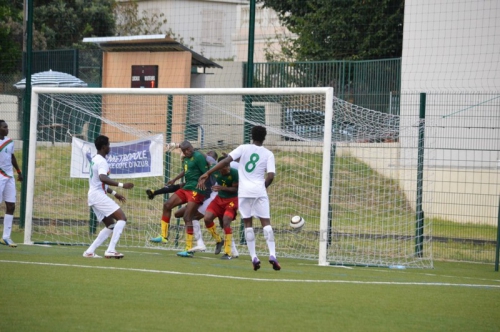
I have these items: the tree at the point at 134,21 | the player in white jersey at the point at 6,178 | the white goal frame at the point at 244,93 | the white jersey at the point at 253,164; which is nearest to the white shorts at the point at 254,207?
the white jersey at the point at 253,164

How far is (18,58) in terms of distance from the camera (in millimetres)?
31266

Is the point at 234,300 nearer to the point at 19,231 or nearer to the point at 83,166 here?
the point at 83,166

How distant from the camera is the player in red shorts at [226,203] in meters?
13.8

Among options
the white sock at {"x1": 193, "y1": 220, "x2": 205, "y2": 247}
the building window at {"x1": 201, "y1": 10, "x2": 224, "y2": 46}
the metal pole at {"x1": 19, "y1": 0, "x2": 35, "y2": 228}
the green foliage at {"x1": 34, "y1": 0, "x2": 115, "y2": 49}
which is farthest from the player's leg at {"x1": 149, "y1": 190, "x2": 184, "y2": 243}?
the building window at {"x1": 201, "y1": 10, "x2": 224, "y2": 46}

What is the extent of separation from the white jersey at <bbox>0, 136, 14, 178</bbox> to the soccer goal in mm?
548

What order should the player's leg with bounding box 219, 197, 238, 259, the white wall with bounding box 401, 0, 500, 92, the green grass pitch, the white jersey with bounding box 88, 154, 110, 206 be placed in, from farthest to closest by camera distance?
the white wall with bounding box 401, 0, 500, 92 < the player's leg with bounding box 219, 197, 238, 259 < the white jersey with bounding box 88, 154, 110, 206 < the green grass pitch

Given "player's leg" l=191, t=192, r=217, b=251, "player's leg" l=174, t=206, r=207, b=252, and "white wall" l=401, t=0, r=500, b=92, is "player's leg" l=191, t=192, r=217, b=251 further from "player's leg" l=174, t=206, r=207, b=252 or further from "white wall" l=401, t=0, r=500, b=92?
"white wall" l=401, t=0, r=500, b=92

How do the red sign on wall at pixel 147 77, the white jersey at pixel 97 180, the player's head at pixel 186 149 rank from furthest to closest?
the red sign on wall at pixel 147 77 < the player's head at pixel 186 149 < the white jersey at pixel 97 180

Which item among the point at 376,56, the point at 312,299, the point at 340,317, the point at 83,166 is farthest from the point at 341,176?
the point at 376,56

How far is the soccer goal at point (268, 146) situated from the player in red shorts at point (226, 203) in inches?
59.3

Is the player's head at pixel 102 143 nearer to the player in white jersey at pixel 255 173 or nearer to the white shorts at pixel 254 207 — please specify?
the player in white jersey at pixel 255 173

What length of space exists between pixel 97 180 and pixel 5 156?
275 centimetres

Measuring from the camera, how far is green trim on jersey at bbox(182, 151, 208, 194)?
14273mm

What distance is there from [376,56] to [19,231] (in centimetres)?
1479
